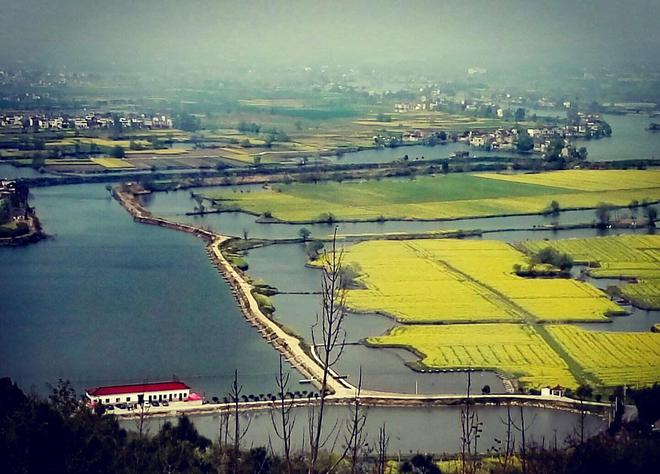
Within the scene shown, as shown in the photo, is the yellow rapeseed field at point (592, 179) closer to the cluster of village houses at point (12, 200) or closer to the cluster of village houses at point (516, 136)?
the cluster of village houses at point (516, 136)

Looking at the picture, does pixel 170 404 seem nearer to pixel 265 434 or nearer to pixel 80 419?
pixel 265 434

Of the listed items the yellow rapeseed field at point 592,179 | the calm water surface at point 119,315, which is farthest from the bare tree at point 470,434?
the yellow rapeseed field at point 592,179

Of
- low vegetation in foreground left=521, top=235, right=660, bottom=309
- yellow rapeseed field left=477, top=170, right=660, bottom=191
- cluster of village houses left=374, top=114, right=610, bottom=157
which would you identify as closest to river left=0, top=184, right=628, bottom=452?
low vegetation in foreground left=521, top=235, right=660, bottom=309

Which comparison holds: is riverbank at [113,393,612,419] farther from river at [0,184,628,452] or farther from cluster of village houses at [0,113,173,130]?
cluster of village houses at [0,113,173,130]

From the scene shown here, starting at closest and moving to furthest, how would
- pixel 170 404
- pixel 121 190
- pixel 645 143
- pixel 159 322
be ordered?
pixel 170 404 < pixel 159 322 < pixel 121 190 < pixel 645 143

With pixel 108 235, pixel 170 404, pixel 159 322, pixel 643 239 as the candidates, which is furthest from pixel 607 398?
pixel 108 235

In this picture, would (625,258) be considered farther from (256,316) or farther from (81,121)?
(81,121)

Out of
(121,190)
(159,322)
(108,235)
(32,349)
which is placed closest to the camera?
(32,349)
